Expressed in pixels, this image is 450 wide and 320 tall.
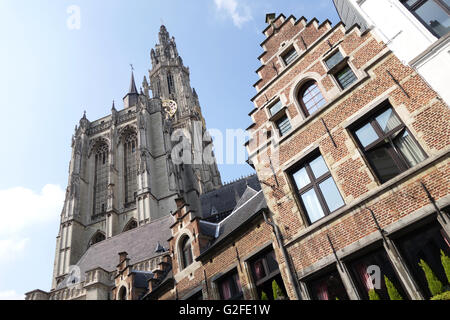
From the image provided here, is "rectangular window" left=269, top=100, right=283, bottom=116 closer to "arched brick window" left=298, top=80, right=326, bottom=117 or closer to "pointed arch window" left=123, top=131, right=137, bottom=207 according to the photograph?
"arched brick window" left=298, top=80, right=326, bottom=117

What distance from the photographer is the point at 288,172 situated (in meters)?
7.32

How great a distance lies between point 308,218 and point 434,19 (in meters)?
4.40

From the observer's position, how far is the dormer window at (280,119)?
801 cm

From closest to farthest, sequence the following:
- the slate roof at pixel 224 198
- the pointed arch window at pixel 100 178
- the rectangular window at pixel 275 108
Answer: the rectangular window at pixel 275 108, the slate roof at pixel 224 198, the pointed arch window at pixel 100 178

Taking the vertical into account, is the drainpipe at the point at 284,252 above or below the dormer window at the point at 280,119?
below

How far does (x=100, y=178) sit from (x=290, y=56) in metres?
36.0

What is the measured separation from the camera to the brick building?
4988 mm

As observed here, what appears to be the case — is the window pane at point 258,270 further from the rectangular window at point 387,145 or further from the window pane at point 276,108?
the window pane at point 276,108

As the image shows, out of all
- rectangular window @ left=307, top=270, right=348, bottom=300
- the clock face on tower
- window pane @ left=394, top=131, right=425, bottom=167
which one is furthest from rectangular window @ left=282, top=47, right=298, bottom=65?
the clock face on tower

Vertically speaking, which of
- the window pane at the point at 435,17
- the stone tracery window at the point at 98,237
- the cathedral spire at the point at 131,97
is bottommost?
the window pane at the point at 435,17

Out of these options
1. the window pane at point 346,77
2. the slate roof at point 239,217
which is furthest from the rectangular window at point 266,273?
the window pane at point 346,77

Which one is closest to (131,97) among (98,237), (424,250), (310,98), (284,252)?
(98,237)

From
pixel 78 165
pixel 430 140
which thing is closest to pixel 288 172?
pixel 430 140

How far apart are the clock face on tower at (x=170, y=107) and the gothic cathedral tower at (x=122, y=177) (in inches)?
290
